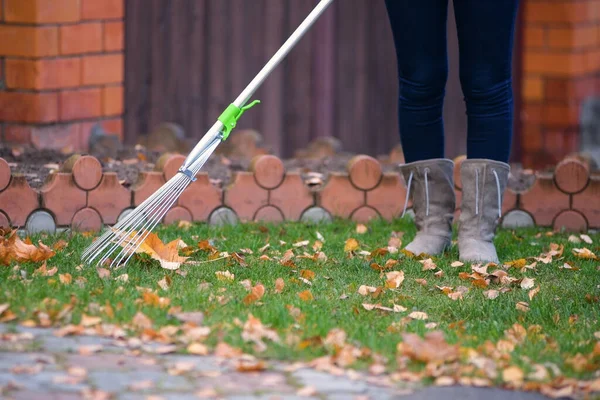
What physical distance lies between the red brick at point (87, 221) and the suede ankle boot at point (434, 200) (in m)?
1.22

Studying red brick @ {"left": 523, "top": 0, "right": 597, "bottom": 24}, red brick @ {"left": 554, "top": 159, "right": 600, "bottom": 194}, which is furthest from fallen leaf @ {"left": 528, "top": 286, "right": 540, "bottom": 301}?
red brick @ {"left": 523, "top": 0, "right": 597, "bottom": 24}

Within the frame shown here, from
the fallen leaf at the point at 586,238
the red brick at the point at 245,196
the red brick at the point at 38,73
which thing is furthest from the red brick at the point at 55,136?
the fallen leaf at the point at 586,238

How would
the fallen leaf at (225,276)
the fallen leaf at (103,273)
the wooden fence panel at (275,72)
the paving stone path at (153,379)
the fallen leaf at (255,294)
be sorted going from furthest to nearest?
the wooden fence panel at (275,72)
the fallen leaf at (225,276)
the fallen leaf at (103,273)
the fallen leaf at (255,294)
the paving stone path at (153,379)

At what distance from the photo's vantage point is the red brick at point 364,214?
439cm

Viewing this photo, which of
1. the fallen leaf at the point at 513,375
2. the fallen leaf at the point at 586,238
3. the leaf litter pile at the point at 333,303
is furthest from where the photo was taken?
the fallen leaf at the point at 586,238

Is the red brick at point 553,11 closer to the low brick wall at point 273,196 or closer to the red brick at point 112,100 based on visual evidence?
the low brick wall at point 273,196

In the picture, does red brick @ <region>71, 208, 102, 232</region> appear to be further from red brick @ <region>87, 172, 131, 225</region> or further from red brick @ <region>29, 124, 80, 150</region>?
red brick @ <region>29, 124, 80, 150</region>

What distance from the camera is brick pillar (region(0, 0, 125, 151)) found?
4641 millimetres

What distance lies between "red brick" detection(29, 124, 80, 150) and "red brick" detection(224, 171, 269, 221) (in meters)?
1.05

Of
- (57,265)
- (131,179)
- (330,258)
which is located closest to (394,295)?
(330,258)

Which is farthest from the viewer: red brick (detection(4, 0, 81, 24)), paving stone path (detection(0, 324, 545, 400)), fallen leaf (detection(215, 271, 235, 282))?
red brick (detection(4, 0, 81, 24))

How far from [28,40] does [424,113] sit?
1.97 metres

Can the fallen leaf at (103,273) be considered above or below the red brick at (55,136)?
below

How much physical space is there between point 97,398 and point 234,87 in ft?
12.5
